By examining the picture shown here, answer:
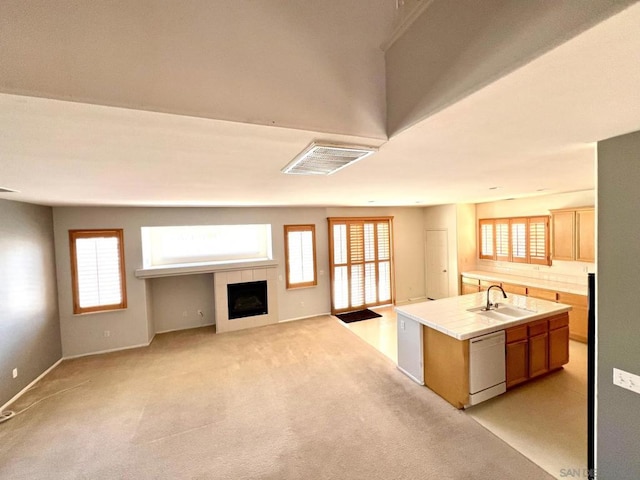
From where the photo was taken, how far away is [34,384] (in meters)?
3.65

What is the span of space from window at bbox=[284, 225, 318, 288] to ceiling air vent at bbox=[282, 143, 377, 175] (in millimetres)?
3765

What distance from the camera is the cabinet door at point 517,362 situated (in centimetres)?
305

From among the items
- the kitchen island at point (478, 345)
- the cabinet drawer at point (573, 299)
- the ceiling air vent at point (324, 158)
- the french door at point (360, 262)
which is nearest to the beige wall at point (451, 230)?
the french door at point (360, 262)

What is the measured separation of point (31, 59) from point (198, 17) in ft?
1.91

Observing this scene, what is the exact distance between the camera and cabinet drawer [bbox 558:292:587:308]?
4.09 meters

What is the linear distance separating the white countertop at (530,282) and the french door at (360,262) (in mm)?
1874

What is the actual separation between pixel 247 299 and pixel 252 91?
4995 millimetres

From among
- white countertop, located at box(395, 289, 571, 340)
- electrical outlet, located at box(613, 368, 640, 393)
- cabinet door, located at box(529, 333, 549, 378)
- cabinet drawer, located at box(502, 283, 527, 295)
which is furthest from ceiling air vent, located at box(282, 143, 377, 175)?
cabinet drawer, located at box(502, 283, 527, 295)

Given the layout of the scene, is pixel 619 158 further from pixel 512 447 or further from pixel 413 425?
pixel 413 425

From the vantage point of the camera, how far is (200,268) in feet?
16.7

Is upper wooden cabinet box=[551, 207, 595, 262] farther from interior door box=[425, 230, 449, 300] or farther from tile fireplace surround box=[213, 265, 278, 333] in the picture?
tile fireplace surround box=[213, 265, 278, 333]

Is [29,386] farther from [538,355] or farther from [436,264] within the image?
[436,264]

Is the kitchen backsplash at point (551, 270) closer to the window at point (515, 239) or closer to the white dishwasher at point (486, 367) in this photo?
the window at point (515, 239)

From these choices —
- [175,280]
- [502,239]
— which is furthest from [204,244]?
[502,239]
